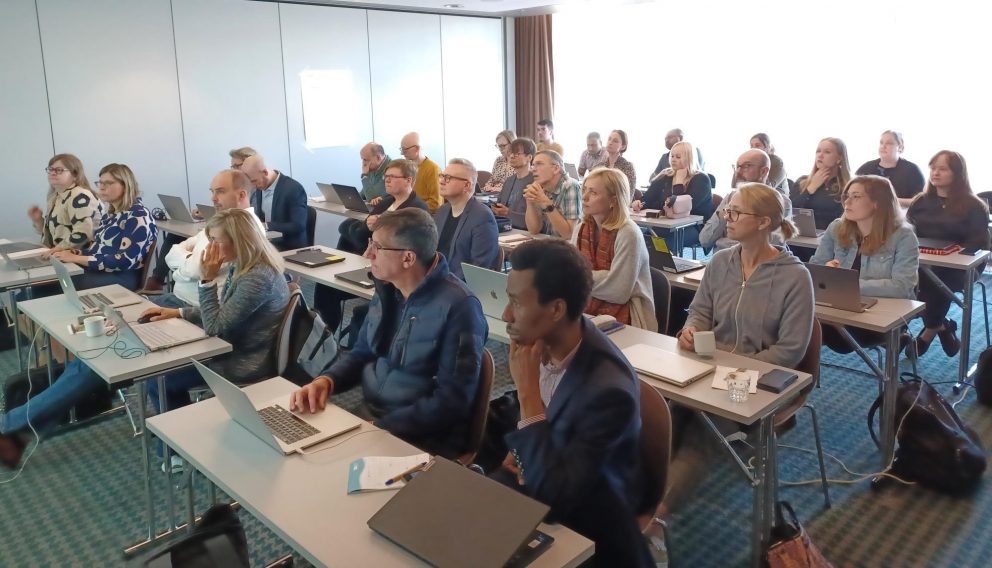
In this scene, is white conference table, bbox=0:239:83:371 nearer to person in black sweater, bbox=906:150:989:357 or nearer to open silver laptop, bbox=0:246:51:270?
open silver laptop, bbox=0:246:51:270

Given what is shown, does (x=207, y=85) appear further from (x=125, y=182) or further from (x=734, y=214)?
(x=734, y=214)

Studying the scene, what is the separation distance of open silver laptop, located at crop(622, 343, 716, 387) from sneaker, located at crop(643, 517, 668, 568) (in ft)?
1.45

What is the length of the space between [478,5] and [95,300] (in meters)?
6.06

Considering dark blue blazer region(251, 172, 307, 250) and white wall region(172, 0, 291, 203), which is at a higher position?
white wall region(172, 0, 291, 203)

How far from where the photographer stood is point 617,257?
335 cm

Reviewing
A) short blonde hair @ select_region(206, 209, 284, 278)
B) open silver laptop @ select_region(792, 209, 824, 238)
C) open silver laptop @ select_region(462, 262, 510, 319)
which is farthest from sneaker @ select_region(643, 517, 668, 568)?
open silver laptop @ select_region(792, 209, 824, 238)

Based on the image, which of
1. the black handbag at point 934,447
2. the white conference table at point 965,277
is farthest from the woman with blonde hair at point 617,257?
the white conference table at point 965,277

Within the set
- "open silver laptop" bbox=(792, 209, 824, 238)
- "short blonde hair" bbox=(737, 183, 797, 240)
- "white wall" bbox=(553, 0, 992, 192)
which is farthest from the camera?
"white wall" bbox=(553, 0, 992, 192)

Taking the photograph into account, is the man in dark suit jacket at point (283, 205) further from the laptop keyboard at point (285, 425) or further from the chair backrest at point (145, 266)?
the laptop keyboard at point (285, 425)

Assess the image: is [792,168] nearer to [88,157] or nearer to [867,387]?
[867,387]

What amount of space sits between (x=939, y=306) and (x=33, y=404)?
4802 millimetres

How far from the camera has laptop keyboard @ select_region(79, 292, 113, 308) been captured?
3346 mm

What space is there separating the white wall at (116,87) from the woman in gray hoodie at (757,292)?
579cm

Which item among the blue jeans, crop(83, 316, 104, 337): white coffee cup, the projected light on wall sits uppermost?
the projected light on wall
